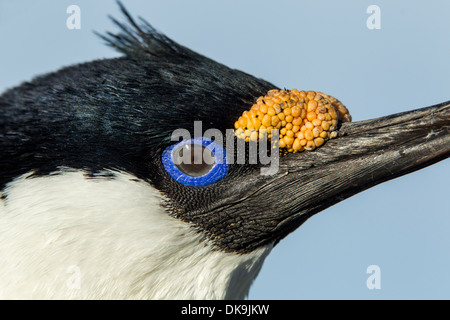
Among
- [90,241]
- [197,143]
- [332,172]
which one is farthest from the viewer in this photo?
[332,172]

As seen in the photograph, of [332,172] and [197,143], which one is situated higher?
[197,143]

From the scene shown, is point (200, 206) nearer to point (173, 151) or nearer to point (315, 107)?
point (173, 151)

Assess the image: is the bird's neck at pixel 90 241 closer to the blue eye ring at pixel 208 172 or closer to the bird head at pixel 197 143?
the bird head at pixel 197 143

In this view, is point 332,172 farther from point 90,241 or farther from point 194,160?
point 90,241

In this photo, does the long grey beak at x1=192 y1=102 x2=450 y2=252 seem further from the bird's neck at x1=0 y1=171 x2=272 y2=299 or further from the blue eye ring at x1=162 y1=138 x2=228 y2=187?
the bird's neck at x1=0 y1=171 x2=272 y2=299

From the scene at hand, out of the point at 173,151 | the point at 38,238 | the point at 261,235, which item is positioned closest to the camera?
the point at 38,238

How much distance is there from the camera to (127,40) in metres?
3.79

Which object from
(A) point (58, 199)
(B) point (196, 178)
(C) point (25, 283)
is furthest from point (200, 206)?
(C) point (25, 283)

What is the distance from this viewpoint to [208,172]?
3531 mm

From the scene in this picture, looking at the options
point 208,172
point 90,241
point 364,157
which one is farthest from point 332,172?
point 90,241

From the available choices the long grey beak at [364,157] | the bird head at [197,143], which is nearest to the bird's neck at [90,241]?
the bird head at [197,143]

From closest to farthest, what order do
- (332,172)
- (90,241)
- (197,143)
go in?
(90,241) → (197,143) → (332,172)

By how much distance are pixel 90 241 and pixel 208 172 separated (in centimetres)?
86
